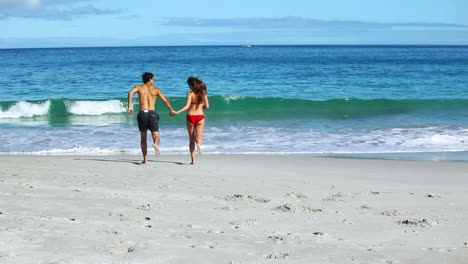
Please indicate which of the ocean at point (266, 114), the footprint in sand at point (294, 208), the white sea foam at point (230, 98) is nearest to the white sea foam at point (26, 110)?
the ocean at point (266, 114)

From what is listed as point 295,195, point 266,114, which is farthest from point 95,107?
point 295,195

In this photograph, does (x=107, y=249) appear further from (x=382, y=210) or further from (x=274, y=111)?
(x=274, y=111)

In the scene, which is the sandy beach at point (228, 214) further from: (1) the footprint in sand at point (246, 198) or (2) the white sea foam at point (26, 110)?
(2) the white sea foam at point (26, 110)

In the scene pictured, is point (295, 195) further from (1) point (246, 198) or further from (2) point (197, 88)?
(2) point (197, 88)

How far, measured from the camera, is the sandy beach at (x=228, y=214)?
182 inches

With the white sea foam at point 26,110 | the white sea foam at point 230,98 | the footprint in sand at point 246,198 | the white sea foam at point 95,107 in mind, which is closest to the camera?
the footprint in sand at point 246,198

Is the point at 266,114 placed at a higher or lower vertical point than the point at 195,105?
→ lower

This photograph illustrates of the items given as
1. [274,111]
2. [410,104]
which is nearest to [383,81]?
[410,104]

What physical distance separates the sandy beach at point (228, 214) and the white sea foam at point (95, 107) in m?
16.6

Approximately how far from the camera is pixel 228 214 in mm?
6109

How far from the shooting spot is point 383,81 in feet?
128

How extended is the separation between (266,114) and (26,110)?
9.99 metres

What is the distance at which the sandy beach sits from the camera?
462cm

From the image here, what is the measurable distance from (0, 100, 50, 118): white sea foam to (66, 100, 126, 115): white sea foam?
3.36ft
